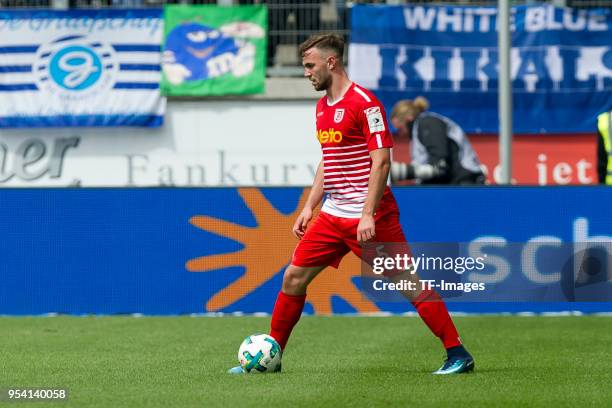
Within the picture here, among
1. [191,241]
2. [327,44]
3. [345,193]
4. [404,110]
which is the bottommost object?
[191,241]

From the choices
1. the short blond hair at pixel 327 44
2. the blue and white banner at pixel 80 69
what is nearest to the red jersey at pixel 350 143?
the short blond hair at pixel 327 44

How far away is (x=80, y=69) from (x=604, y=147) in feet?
34.9

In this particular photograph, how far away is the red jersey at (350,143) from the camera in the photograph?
322 inches

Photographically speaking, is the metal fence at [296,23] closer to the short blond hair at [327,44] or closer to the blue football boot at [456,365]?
the short blond hair at [327,44]

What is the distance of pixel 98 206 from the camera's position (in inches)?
531

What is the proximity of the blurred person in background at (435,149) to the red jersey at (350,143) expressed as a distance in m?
7.62

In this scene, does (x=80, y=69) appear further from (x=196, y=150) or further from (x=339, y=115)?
(x=339, y=115)

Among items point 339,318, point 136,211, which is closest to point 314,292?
point 339,318

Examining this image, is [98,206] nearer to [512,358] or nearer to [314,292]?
[314,292]

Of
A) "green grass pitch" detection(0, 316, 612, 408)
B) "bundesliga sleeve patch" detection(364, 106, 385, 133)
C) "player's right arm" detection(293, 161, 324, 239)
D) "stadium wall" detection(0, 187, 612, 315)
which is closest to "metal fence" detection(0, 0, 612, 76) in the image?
"stadium wall" detection(0, 187, 612, 315)

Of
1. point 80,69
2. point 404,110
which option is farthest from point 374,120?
point 80,69

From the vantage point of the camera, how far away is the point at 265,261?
13227 mm

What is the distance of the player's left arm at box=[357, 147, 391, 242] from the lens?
806 cm

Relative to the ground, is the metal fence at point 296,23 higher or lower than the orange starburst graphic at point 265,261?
higher
